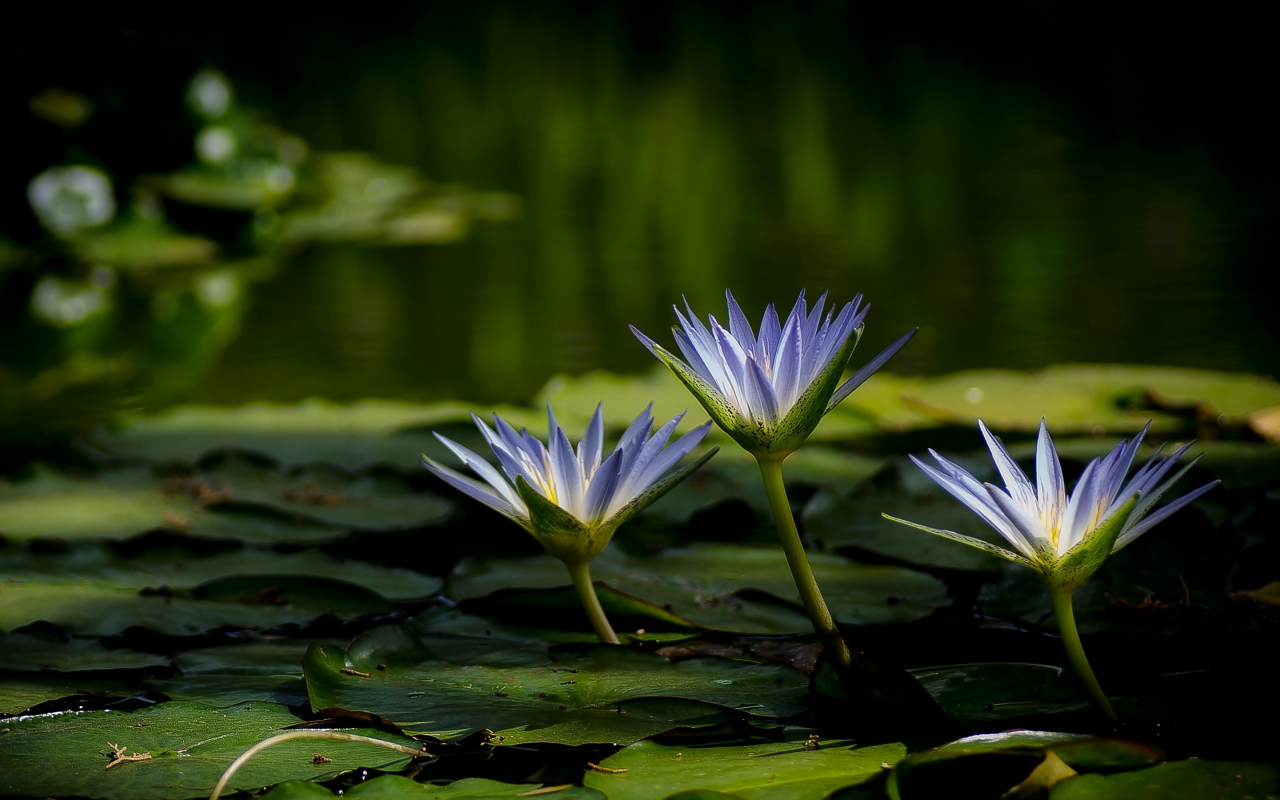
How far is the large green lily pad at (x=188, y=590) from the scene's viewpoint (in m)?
1.15

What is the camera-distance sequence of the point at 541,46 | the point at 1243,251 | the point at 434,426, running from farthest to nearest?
the point at 541,46, the point at 1243,251, the point at 434,426

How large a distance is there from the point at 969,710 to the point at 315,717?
54 cm

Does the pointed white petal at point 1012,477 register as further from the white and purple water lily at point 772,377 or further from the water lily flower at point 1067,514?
the white and purple water lily at point 772,377

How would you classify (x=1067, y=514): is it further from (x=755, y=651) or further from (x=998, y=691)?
(x=755, y=651)

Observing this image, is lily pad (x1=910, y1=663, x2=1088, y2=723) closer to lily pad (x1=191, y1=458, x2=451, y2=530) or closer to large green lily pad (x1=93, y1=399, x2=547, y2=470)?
lily pad (x1=191, y1=458, x2=451, y2=530)

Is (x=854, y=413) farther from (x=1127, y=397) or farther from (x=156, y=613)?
(x=156, y=613)

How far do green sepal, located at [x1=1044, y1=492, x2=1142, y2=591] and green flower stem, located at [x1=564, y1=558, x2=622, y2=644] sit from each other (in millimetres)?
376

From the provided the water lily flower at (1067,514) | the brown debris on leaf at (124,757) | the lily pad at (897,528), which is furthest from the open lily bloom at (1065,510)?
the brown debris on leaf at (124,757)

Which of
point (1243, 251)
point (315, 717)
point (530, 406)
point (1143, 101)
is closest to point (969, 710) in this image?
point (315, 717)

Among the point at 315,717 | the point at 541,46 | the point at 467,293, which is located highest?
the point at 541,46

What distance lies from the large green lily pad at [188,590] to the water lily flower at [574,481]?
397 mm

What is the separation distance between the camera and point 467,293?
3.55 m

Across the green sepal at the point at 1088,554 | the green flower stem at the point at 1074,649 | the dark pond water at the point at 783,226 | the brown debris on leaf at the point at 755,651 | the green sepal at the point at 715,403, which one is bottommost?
the brown debris on leaf at the point at 755,651

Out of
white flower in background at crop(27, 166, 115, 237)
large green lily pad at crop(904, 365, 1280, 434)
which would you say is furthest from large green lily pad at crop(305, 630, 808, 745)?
white flower in background at crop(27, 166, 115, 237)
